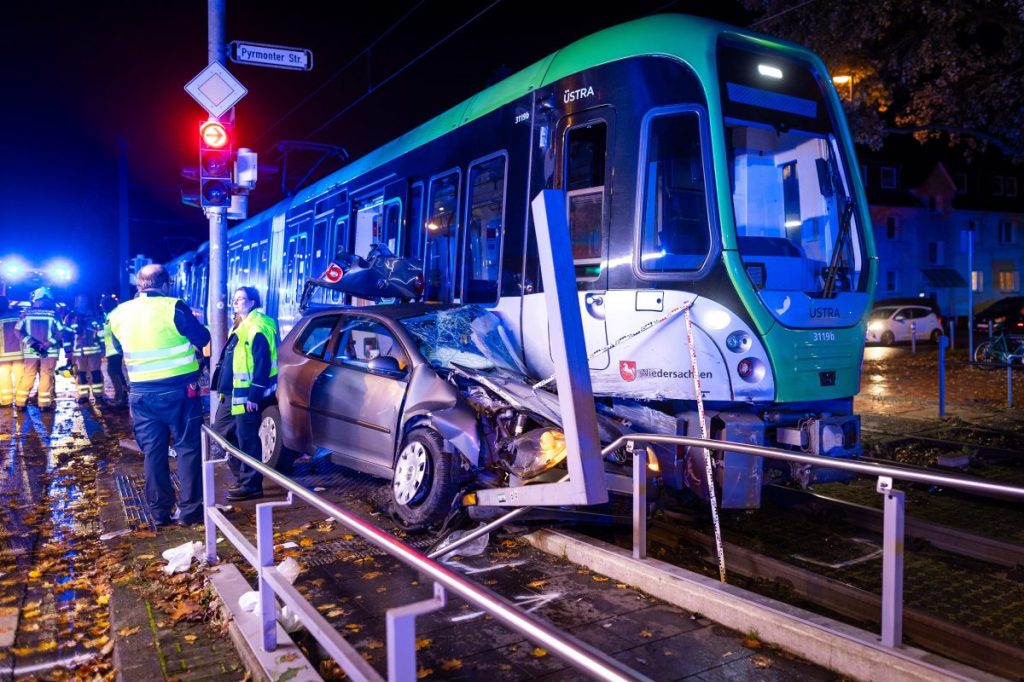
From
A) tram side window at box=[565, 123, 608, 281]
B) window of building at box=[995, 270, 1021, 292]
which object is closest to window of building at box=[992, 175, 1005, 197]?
window of building at box=[995, 270, 1021, 292]

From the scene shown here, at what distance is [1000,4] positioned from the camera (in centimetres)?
1399

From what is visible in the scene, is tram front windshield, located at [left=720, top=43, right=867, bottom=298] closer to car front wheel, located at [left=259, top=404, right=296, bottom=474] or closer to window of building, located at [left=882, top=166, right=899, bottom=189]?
car front wheel, located at [left=259, top=404, right=296, bottom=474]

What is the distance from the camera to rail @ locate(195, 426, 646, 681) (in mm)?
1867

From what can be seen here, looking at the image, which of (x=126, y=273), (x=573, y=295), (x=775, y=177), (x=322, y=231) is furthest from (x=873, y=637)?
(x=126, y=273)

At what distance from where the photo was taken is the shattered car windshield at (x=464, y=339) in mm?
6754

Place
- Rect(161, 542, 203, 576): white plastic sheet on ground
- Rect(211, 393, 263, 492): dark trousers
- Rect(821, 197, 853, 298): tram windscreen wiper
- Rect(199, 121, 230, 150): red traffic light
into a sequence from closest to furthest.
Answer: Rect(161, 542, 203, 576): white plastic sheet on ground < Rect(821, 197, 853, 298): tram windscreen wiper < Rect(211, 393, 263, 492): dark trousers < Rect(199, 121, 230, 150): red traffic light

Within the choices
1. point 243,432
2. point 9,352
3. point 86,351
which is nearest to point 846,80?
point 243,432

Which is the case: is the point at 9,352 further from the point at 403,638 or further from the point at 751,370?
the point at 403,638

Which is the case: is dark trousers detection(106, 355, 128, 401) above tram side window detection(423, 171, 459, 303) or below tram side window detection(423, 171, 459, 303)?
below

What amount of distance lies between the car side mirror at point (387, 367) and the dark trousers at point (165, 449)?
1653 millimetres

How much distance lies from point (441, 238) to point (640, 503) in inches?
201

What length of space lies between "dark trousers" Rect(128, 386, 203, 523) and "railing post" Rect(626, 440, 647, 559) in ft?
12.4

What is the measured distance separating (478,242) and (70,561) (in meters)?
4.79

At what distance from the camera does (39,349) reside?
12961 mm
